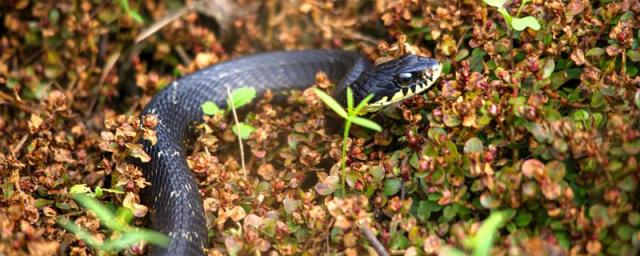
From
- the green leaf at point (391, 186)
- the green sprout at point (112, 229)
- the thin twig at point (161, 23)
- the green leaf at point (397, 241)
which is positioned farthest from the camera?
the thin twig at point (161, 23)

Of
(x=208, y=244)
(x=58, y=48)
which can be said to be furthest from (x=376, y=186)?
(x=58, y=48)

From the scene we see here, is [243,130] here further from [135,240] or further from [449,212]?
[449,212]

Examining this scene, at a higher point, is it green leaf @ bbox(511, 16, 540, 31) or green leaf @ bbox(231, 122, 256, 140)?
green leaf @ bbox(511, 16, 540, 31)

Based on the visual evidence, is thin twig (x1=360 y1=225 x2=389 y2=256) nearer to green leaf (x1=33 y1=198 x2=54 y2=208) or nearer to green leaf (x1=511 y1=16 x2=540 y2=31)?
green leaf (x1=511 y1=16 x2=540 y2=31)

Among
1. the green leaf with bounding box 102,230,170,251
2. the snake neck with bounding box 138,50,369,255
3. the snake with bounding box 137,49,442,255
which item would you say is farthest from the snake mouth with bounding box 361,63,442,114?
the green leaf with bounding box 102,230,170,251


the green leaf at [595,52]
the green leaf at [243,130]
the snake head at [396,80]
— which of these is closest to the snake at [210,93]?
the snake head at [396,80]

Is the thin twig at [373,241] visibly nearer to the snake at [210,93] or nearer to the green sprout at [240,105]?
the snake at [210,93]

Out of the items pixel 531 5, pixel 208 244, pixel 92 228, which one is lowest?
pixel 208 244

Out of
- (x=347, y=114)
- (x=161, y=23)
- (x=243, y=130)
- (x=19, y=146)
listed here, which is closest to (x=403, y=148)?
(x=347, y=114)

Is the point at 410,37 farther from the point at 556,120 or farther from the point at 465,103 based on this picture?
the point at 556,120
